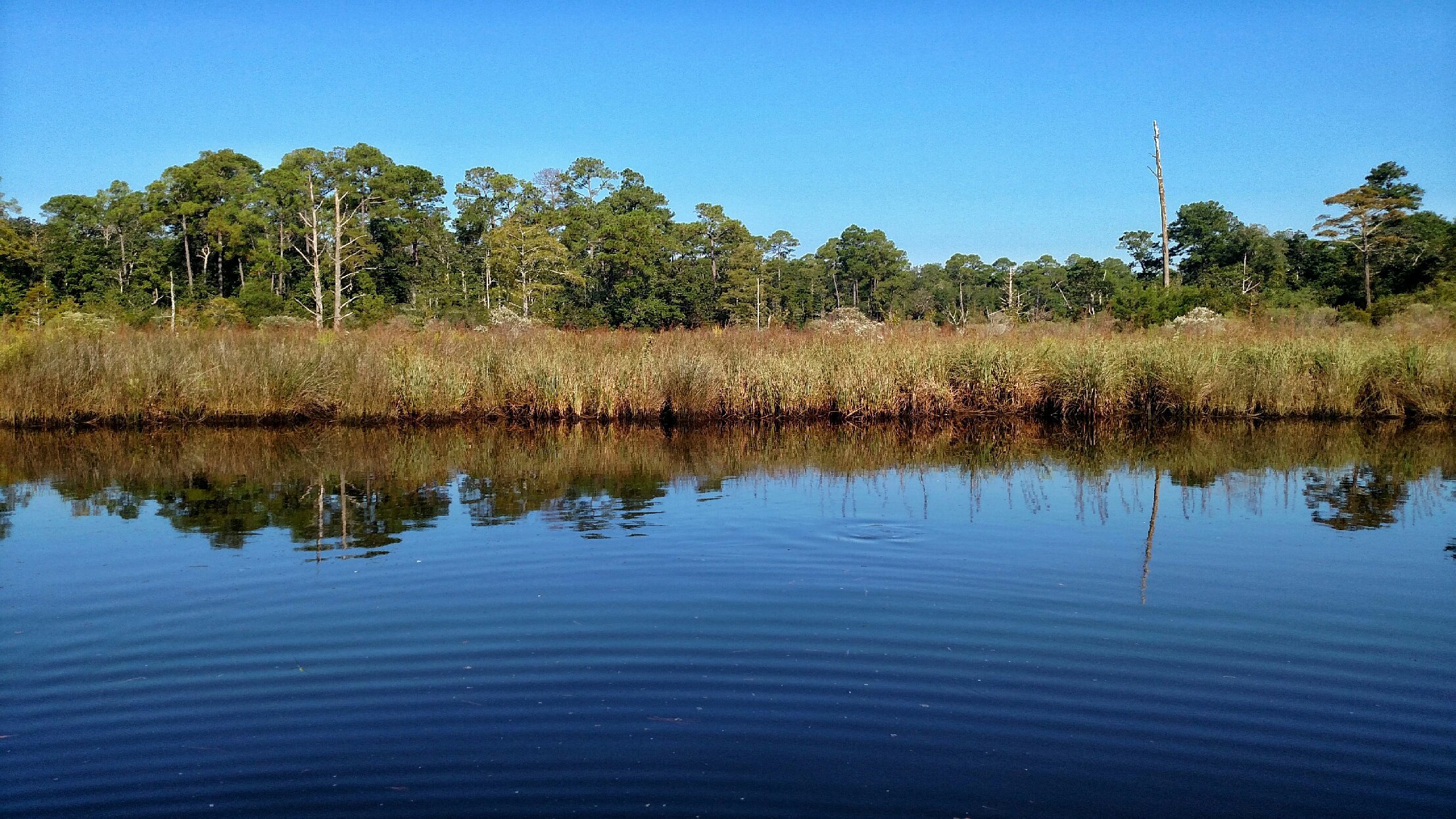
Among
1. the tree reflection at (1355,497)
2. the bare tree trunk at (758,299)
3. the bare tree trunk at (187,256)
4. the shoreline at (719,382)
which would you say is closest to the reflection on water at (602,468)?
the tree reflection at (1355,497)

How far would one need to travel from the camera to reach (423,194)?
68.7 metres

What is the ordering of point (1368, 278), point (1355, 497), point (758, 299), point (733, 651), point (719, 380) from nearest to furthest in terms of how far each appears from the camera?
point (733, 651), point (1355, 497), point (719, 380), point (1368, 278), point (758, 299)

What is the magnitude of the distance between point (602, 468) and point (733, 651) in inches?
249

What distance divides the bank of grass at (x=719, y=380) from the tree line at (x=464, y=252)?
29.1m

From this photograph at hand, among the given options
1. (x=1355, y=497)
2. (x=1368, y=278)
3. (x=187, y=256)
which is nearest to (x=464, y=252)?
(x=187, y=256)

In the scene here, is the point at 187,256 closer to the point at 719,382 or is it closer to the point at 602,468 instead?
the point at 719,382

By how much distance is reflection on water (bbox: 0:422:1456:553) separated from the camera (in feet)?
26.4

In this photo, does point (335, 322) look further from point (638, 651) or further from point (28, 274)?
point (28, 274)

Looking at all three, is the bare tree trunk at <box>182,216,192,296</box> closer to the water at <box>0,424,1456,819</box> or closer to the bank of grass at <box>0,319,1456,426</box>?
the bank of grass at <box>0,319,1456,426</box>

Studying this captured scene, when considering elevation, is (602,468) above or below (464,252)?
below

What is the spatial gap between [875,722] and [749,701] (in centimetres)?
50

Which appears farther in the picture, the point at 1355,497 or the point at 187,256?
the point at 187,256

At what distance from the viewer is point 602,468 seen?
10.7m

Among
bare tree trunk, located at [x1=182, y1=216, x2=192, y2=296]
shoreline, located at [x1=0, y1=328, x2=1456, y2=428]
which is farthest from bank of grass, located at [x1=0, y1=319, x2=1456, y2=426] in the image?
bare tree trunk, located at [x1=182, y1=216, x2=192, y2=296]
